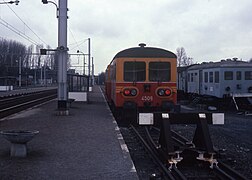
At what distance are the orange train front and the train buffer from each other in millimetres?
6188

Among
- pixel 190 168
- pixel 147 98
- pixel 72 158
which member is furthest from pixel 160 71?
pixel 72 158

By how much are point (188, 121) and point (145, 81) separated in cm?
653

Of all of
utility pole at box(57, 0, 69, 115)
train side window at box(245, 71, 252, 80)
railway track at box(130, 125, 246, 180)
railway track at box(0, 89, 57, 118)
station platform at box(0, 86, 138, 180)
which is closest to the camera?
station platform at box(0, 86, 138, 180)

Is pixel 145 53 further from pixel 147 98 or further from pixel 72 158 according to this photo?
pixel 72 158

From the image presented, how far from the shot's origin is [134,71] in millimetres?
15492

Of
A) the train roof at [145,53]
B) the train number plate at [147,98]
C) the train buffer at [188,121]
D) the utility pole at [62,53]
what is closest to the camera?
the train buffer at [188,121]

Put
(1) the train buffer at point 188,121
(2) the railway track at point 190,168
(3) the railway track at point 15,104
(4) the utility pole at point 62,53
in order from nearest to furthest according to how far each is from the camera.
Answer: (2) the railway track at point 190,168
(1) the train buffer at point 188,121
(4) the utility pole at point 62,53
(3) the railway track at point 15,104

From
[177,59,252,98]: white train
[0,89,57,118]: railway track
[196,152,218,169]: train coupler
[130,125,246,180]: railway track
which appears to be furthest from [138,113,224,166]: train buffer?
[177,59,252,98]: white train

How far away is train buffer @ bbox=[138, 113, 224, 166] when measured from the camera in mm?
8078

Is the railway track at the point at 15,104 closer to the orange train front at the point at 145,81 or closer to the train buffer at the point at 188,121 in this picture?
the orange train front at the point at 145,81

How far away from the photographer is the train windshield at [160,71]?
15375 mm

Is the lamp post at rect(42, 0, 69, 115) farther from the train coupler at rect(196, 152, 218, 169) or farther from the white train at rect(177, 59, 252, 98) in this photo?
the train coupler at rect(196, 152, 218, 169)

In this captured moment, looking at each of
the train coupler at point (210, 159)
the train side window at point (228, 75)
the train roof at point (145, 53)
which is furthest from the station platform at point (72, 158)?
the train side window at point (228, 75)

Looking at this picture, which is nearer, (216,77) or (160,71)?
(160,71)
